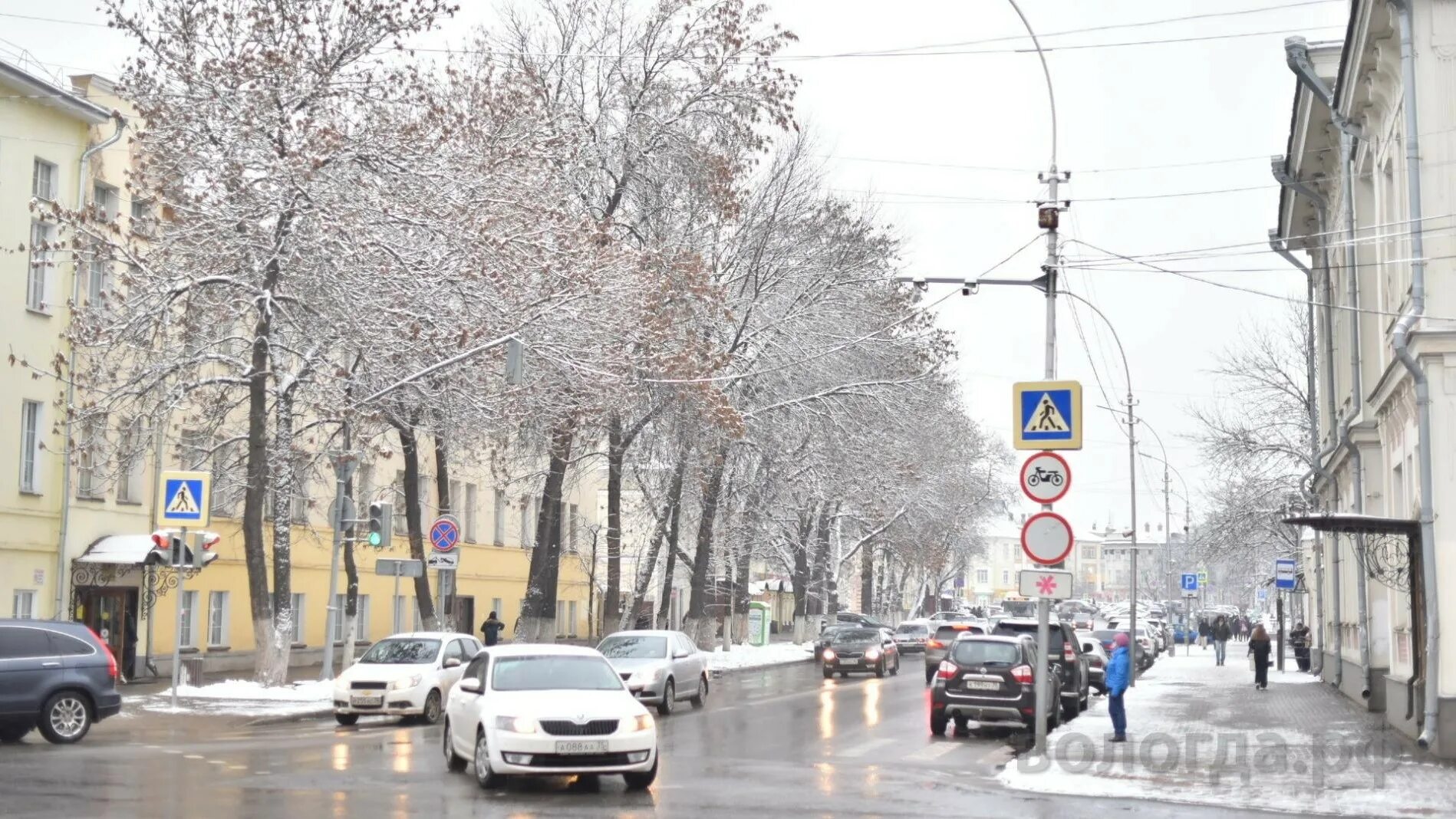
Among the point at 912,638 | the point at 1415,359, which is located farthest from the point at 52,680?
the point at 912,638

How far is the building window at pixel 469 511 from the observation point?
54031 millimetres

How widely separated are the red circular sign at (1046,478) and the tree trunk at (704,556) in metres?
24.1

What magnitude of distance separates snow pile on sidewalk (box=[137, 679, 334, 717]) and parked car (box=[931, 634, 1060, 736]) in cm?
1004

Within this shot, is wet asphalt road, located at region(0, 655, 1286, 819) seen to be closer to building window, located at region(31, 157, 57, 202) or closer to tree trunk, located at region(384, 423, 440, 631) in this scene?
tree trunk, located at region(384, 423, 440, 631)

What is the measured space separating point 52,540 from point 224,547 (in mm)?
7324

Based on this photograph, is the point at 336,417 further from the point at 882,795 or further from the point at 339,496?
the point at 882,795

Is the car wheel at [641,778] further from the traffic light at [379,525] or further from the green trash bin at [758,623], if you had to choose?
the green trash bin at [758,623]

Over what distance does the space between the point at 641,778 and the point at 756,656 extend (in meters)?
38.5

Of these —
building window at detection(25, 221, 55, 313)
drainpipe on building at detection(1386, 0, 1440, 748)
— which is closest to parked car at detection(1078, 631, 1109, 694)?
drainpipe on building at detection(1386, 0, 1440, 748)

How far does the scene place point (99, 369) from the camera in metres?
28.5

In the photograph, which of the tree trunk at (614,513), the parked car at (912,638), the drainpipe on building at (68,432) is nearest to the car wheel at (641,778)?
the drainpipe on building at (68,432)

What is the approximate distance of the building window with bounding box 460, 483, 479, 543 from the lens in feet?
177

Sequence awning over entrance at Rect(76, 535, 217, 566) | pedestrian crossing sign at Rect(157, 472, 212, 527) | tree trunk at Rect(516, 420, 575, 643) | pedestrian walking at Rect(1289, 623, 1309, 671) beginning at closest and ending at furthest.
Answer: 1. pedestrian crossing sign at Rect(157, 472, 212, 527)
2. awning over entrance at Rect(76, 535, 217, 566)
3. tree trunk at Rect(516, 420, 575, 643)
4. pedestrian walking at Rect(1289, 623, 1309, 671)

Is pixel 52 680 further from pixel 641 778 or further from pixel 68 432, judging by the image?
pixel 68 432
